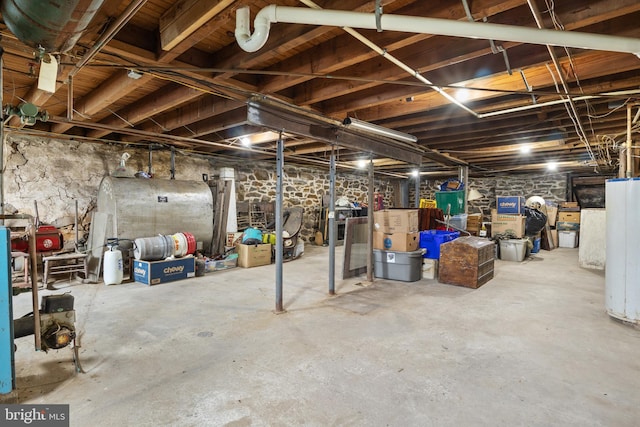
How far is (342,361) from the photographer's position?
2396mm

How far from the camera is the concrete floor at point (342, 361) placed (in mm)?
1827

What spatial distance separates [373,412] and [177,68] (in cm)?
256

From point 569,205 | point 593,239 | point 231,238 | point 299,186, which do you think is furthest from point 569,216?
point 231,238

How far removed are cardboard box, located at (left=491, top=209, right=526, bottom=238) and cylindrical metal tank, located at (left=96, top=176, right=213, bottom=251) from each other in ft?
19.3

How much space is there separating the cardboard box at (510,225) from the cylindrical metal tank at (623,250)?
3.66 meters

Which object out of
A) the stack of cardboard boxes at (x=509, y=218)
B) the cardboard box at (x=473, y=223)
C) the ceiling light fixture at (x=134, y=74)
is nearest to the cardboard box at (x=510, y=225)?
the stack of cardboard boxes at (x=509, y=218)

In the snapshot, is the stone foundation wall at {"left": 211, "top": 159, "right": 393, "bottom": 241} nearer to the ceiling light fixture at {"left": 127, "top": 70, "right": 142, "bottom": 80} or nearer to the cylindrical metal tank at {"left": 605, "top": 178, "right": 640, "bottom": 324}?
the ceiling light fixture at {"left": 127, "top": 70, "right": 142, "bottom": 80}

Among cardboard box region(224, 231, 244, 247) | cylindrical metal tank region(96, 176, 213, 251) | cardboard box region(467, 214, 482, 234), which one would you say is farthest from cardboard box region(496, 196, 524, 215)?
cylindrical metal tank region(96, 176, 213, 251)

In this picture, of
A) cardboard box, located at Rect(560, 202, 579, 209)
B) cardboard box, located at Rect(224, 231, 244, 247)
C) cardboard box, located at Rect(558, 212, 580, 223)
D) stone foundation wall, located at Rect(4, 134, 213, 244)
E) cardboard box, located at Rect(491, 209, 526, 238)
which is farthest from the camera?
cardboard box, located at Rect(560, 202, 579, 209)

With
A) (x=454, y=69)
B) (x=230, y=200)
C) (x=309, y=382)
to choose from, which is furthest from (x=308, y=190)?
(x=309, y=382)

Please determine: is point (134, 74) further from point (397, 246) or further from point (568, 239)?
point (568, 239)

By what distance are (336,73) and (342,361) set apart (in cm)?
239

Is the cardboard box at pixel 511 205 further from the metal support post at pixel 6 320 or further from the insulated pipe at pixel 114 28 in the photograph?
the metal support post at pixel 6 320

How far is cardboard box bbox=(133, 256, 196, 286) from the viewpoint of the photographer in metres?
4.55
